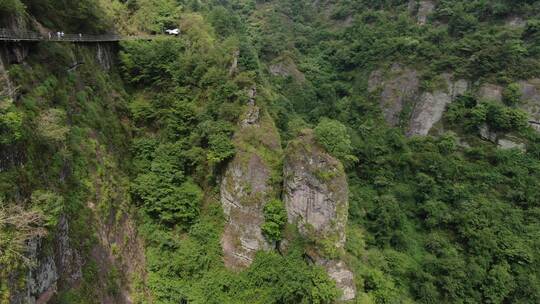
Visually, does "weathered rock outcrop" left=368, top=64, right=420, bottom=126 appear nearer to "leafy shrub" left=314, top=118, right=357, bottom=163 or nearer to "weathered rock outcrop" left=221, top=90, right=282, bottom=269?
"leafy shrub" left=314, top=118, right=357, bottom=163

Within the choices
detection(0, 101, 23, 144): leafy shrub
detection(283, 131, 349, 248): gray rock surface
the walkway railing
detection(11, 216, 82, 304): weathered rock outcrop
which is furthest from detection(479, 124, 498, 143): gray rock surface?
detection(0, 101, 23, 144): leafy shrub

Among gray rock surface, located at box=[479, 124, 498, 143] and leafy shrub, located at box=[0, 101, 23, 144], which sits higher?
leafy shrub, located at box=[0, 101, 23, 144]

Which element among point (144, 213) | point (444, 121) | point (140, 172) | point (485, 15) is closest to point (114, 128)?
point (140, 172)

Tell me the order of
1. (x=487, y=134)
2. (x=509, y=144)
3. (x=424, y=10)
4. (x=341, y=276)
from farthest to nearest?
(x=424, y=10), (x=487, y=134), (x=509, y=144), (x=341, y=276)

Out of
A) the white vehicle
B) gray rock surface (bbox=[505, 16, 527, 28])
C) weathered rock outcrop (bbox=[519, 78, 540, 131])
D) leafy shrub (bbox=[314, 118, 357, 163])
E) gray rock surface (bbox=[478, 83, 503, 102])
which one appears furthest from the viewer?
gray rock surface (bbox=[505, 16, 527, 28])

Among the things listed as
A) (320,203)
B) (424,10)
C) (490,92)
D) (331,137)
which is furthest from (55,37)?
(424,10)

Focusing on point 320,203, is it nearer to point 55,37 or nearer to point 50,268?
point 50,268

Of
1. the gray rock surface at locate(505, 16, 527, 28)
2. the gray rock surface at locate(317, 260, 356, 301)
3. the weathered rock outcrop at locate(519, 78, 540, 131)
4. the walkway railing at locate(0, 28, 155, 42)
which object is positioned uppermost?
the gray rock surface at locate(505, 16, 527, 28)
